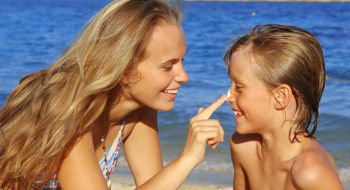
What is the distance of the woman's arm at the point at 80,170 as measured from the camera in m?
3.06

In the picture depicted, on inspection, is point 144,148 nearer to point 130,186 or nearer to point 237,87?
point 237,87

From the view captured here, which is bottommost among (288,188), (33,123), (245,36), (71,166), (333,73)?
(333,73)

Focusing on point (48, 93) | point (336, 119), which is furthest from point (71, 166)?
point (336, 119)

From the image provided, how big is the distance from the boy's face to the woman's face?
0.81 feet

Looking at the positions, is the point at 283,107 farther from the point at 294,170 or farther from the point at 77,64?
the point at 77,64

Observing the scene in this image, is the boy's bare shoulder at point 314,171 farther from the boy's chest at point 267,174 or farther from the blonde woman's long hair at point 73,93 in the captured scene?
the blonde woman's long hair at point 73,93

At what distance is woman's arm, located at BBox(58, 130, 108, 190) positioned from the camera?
306cm

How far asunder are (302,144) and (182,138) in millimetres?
3352

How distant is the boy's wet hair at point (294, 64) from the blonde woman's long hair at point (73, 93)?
18.2 inches

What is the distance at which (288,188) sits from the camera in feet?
10.6

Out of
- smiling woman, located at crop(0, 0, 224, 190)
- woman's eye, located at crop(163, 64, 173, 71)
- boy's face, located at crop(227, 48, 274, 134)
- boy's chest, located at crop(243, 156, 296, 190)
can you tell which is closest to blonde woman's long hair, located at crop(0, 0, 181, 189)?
smiling woman, located at crop(0, 0, 224, 190)

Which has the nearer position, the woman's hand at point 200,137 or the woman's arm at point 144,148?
the woman's hand at point 200,137

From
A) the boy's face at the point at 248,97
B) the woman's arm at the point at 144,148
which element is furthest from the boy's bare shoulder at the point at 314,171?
the woman's arm at the point at 144,148

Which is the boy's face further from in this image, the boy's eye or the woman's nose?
the woman's nose
